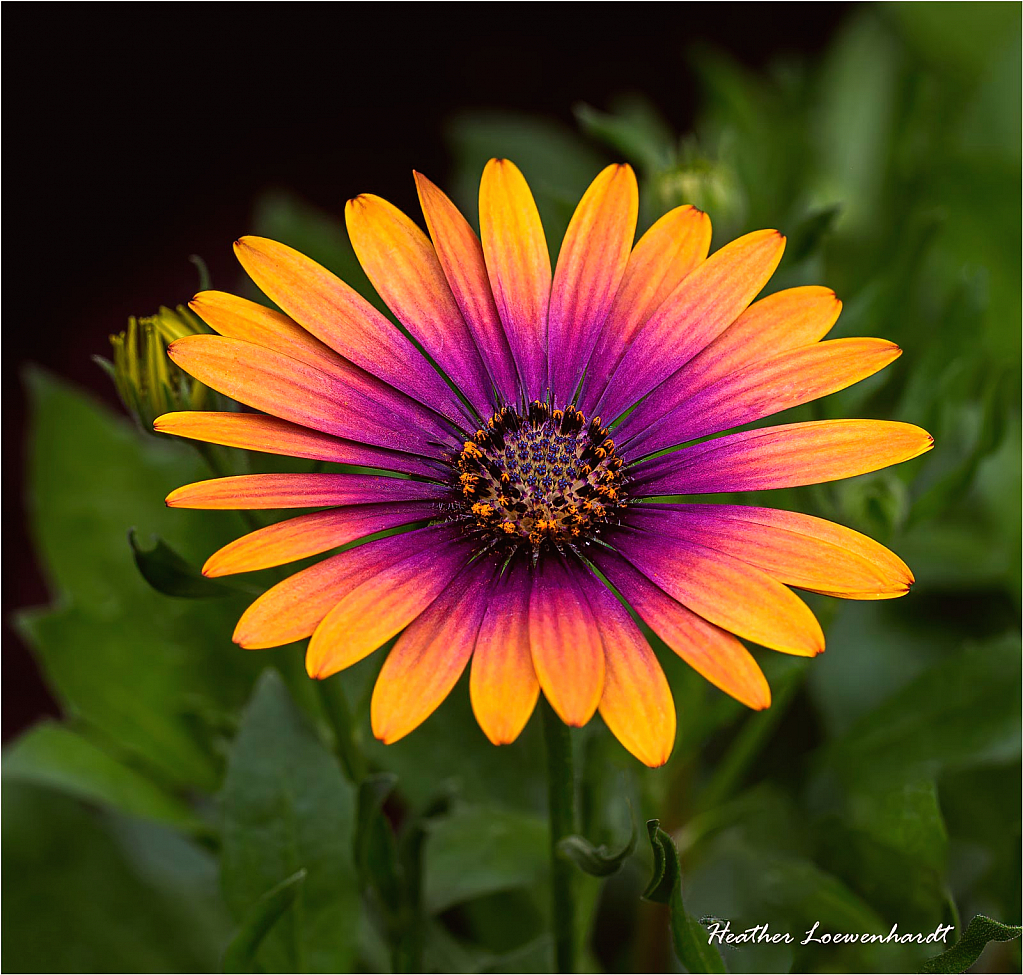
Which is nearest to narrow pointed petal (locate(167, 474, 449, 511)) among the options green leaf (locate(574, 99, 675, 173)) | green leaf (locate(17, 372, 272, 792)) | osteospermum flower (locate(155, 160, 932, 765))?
osteospermum flower (locate(155, 160, 932, 765))

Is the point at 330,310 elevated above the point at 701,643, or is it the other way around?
the point at 330,310

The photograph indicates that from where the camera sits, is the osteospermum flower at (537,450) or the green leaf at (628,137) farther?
the green leaf at (628,137)

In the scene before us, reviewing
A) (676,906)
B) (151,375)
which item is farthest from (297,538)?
(676,906)

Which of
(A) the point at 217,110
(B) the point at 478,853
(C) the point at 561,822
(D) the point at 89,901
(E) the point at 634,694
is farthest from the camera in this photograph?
(A) the point at 217,110

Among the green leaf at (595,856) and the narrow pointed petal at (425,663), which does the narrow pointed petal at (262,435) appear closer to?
the narrow pointed petal at (425,663)

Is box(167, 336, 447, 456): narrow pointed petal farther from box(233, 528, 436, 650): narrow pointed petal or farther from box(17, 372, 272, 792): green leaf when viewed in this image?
box(17, 372, 272, 792): green leaf

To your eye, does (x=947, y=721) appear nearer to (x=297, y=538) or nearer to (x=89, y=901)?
(x=297, y=538)

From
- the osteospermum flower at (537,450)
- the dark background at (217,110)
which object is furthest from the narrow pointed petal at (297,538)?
the dark background at (217,110)
